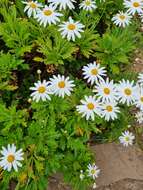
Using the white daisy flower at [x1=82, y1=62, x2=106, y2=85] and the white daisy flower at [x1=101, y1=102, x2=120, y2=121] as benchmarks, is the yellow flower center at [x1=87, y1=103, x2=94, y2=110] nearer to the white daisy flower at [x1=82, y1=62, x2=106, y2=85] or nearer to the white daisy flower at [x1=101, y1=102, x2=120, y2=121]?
the white daisy flower at [x1=101, y1=102, x2=120, y2=121]

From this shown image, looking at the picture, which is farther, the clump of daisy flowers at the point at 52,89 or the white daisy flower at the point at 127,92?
the white daisy flower at the point at 127,92

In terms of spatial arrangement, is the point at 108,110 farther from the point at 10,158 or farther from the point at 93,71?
the point at 10,158

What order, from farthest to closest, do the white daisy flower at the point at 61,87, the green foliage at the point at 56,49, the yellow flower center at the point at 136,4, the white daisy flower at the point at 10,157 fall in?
the yellow flower center at the point at 136,4 → the green foliage at the point at 56,49 → the white daisy flower at the point at 61,87 → the white daisy flower at the point at 10,157

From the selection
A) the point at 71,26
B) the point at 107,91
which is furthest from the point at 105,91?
the point at 71,26

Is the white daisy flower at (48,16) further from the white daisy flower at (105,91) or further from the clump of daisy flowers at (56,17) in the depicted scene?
the white daisy flower at (105,91)

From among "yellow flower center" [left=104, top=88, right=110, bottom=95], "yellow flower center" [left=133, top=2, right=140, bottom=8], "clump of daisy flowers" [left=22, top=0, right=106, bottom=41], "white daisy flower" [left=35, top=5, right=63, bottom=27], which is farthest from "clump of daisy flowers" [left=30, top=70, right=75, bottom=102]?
"yellow flower center" [left=133, top=2, right=140, bottom=8]

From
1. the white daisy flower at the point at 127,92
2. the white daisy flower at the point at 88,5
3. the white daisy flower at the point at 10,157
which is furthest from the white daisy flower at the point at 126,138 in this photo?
the white daisy flower at the point at 88,5
